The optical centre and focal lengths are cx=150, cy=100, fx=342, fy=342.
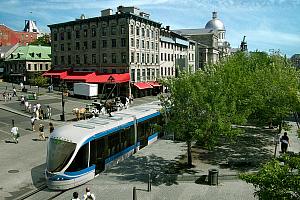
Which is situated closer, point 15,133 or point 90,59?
point 15,133

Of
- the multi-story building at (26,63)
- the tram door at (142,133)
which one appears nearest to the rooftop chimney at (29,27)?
the multi-story building at (26,63)

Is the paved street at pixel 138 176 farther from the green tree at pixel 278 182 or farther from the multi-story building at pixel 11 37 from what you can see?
the multi-story building at pixel 11 37

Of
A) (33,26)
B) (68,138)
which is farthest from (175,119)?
(33,26)

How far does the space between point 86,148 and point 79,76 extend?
160ft

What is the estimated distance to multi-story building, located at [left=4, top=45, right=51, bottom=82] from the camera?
3253 inches

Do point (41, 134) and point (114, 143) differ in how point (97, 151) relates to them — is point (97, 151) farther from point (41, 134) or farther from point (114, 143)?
point (41, 134)

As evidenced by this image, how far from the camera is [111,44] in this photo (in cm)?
6384

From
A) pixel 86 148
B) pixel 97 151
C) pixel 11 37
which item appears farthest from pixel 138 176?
pixel 11 37

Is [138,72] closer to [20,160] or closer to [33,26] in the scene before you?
[20,160]

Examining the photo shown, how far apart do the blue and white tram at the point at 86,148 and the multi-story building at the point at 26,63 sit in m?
64.4

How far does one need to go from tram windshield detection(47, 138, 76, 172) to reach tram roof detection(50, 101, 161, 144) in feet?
0.90

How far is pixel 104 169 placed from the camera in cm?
2030

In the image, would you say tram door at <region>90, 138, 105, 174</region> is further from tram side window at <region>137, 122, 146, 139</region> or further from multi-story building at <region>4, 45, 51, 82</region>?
multi-story building at <region>4, 45, 51, 82</region>

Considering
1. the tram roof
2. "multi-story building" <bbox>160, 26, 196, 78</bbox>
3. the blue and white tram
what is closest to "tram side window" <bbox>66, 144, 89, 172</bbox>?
the blue and white tram
